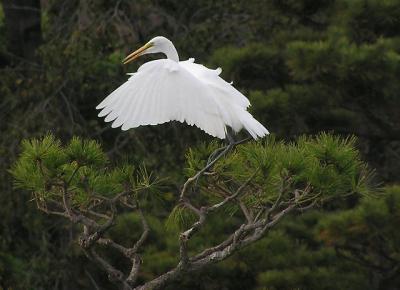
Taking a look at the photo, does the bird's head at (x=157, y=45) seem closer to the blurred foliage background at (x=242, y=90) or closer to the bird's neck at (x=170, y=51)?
the bird's neck at (x=170, y=51)

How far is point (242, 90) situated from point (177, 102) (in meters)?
1.60

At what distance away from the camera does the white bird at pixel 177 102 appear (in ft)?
10.1

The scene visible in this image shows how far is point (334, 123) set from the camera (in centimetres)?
506

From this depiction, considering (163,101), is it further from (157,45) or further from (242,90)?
(242,90)

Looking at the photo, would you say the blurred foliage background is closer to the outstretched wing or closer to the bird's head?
the bird's head

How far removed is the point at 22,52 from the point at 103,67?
34.4 inches

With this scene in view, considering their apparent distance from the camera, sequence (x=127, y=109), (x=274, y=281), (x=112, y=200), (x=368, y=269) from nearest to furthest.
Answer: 1. (x=112, y=200)
2. (x=127, y=109)
3. (x=274, y=281)
4. (x=368, y=269)

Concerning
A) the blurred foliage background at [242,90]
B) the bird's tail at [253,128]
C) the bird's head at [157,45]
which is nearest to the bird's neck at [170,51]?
the bird's head at [157,45]

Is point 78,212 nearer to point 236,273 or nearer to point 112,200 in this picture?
point 112,200

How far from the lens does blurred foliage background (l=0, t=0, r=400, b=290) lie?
448 centimetres

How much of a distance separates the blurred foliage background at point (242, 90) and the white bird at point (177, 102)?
3.65 ft

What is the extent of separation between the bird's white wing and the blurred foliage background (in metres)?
1.19

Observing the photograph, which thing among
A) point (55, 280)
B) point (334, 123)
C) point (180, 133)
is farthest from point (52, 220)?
point (334, 123)

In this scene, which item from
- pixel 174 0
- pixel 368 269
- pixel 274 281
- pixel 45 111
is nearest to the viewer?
pixel 274 281
